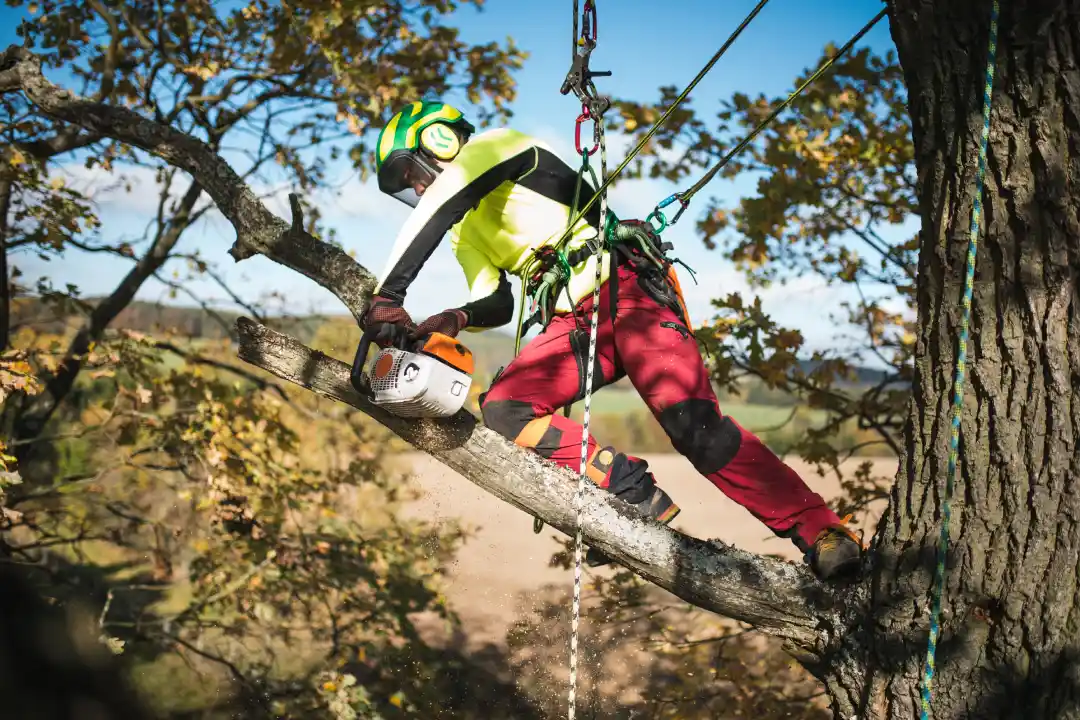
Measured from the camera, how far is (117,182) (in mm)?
6152

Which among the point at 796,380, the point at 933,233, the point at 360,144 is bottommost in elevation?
the point at 933,233

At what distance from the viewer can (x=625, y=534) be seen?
7.34ft

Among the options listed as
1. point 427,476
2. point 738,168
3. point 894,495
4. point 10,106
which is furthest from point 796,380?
point 10,106

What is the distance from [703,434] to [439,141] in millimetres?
1293

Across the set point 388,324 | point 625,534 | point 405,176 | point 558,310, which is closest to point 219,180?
point 405,176

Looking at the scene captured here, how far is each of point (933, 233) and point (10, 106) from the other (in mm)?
5763

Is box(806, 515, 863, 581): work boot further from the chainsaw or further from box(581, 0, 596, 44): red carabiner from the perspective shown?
box(581, 0, 596, 44): red carabiner

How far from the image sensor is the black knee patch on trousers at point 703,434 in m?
2.50

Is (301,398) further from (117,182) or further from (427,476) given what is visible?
(117,182)

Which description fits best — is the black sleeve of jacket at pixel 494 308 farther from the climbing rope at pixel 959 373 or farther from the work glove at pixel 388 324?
the climbing rope at pixel 959 373

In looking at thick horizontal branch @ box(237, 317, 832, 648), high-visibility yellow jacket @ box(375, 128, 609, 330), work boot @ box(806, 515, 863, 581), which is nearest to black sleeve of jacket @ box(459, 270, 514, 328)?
high-visibility yellow jacket @ box(375, 128, 609, 330)

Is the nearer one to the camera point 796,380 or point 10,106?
point 796,380

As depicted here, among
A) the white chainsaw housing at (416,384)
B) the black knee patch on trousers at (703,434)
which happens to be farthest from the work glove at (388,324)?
the black knee patch on trousers at (703,434)

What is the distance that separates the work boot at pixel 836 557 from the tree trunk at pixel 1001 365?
0.81 feet
